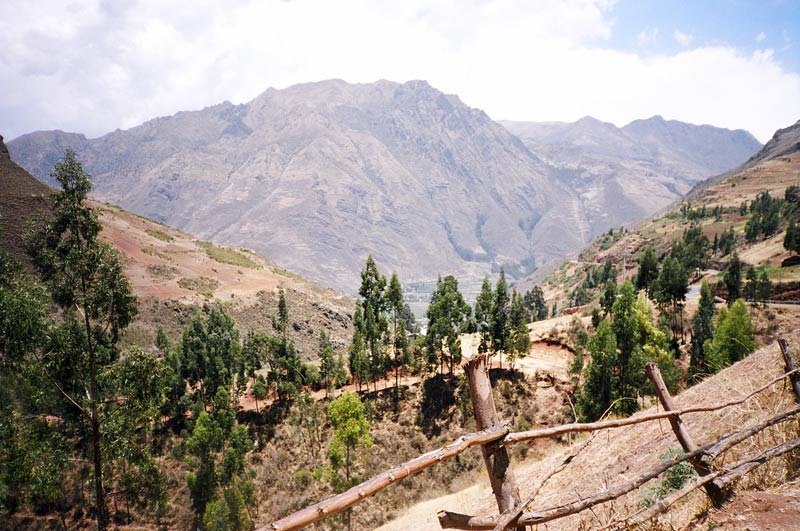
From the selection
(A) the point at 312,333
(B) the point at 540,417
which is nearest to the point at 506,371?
(B) the point at 540,417

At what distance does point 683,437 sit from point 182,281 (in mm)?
94072

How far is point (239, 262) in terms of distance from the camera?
115 meters

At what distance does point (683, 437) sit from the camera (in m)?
4.76

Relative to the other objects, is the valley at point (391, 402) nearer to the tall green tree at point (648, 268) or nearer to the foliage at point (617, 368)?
the foliage at point (617, 368)

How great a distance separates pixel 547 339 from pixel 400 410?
24698 mm

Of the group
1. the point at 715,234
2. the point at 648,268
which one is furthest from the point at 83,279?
the point at 715,234

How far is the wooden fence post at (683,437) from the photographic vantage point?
4.31 meters

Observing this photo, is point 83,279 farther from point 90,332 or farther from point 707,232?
point 707,232

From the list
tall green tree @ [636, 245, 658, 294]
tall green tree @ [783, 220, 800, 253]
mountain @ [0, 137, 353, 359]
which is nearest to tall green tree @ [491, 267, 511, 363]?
tall green tree @ [636, 245, 658, 294]

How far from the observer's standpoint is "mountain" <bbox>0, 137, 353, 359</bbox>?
6850cm

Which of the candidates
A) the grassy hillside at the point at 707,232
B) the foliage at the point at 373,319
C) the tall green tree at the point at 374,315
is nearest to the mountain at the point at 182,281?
the foliage at the point at 373,319

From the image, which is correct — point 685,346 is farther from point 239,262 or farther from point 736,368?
point 239,262

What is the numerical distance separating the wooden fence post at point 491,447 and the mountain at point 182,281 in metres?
65.7

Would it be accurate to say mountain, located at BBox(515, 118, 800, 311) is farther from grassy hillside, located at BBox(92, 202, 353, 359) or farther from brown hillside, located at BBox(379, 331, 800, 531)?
brown hillside, located at BBox(379, 331, 800, 531)
